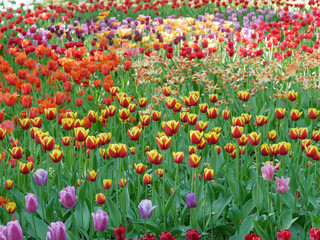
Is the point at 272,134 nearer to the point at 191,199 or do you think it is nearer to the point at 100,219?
the point at 191,199

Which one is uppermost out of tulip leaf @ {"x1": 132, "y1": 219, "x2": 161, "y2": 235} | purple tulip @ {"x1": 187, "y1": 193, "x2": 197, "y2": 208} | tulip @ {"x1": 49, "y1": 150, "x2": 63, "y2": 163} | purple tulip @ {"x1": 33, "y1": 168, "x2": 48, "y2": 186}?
tulip @ {"x1": 49, "y1": 150, "x2": 63, "y2": 163}

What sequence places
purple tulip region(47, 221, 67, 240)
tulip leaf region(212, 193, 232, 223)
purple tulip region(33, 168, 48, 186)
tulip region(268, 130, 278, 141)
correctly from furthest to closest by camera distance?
tulip region(268, 130, 278, 141), tulip leaf region(212, 193, 232, 223), purple tulip region(33, 168, 48, 186), purple tulip region(47, 221, 67, 240)

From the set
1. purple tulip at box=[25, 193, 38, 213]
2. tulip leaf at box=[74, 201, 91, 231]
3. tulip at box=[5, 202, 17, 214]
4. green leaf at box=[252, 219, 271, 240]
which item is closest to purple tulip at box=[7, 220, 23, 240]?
purple tulip at box=[25, 193, 38, 213]

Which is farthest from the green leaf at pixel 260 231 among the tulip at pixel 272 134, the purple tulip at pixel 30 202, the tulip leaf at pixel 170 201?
the purple tulip at pixel 30 202

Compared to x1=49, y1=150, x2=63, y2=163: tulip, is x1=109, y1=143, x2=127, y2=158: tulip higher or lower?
higher

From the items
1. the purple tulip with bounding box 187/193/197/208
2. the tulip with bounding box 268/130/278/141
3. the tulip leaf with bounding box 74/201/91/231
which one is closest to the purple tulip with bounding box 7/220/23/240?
the tulip leaf with bounding box 74/201/91/231

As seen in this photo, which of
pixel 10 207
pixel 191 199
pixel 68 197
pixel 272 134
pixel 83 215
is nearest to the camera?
pixel 68 197

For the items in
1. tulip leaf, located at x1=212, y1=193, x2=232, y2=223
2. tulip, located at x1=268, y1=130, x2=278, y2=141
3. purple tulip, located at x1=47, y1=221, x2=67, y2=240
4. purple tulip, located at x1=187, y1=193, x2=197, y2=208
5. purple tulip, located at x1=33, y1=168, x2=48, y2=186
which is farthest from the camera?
tulip, located at x1=268, y1=130, x2=278, y2=141

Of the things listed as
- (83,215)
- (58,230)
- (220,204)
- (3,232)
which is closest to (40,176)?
(83,215)

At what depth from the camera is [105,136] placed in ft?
10.0

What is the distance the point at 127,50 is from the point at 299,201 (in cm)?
344

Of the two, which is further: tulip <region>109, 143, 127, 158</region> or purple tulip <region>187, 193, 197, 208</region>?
tulip <region>109, 143, 127, 158</region>

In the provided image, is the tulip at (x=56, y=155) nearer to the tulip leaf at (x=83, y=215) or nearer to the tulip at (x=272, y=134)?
the tulip leaf at (x=83, y=215)

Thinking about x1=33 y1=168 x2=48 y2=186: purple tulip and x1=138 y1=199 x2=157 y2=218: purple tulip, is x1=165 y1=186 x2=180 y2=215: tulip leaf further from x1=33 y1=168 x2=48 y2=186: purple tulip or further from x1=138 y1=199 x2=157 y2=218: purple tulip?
x1=33 y1=168 x2=48 y2=186: purple tulip
